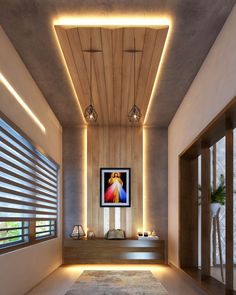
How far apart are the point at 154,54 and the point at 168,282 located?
3713 mm

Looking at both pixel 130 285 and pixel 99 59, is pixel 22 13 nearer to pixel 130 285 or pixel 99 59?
pixel 99 59

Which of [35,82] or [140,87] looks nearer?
[35,82]

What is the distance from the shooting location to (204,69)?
19.2ft

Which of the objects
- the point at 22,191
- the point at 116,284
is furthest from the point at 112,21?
the point at 116,284

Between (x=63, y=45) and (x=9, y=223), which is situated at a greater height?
(x=63, y=45)

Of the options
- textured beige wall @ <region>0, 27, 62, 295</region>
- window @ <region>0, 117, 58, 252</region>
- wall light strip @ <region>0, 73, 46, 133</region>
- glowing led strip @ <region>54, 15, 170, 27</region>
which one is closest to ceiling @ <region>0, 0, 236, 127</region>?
glowing led strip @ <region>54, 15, 170, 27</region>

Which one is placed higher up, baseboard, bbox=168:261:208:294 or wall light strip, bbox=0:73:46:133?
wall light strip, bbox=0:73:46:133

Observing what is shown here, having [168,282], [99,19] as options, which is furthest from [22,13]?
[168,282]

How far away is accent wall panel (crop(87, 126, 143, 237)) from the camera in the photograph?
10.1m

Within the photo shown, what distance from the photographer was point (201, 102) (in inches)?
242

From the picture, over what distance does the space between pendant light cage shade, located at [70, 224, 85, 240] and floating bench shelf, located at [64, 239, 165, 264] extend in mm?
122

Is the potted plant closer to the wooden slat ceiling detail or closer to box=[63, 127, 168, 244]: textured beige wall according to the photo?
the wooden slat ceiling detail

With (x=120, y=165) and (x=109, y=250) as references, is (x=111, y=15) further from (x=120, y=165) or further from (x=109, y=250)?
(x=109, y=250)

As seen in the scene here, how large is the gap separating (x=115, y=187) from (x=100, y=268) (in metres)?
2.10
